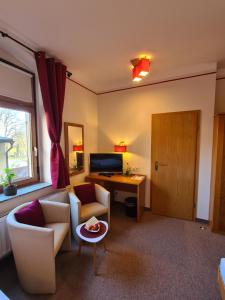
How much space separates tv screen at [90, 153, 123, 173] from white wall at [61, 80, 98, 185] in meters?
0.16

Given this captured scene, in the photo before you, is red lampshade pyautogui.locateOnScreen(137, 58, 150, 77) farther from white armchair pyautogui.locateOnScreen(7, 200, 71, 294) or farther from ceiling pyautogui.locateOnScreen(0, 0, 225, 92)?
white armchair pyautogui.locateOnScreen(7, 200, 71, 294)

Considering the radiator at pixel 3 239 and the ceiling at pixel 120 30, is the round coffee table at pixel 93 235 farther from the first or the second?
the ceiling at pixel 120 30

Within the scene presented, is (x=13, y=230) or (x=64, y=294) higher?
(x=13, y=230)

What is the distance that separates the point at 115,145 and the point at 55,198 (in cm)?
168

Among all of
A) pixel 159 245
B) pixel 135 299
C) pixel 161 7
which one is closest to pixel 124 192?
pixel 159 245

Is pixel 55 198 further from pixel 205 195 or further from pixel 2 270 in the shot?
pixel 205 195

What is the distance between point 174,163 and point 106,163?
4.43ft

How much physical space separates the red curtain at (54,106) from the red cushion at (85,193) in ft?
1.03

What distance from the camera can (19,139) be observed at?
225 centimetres

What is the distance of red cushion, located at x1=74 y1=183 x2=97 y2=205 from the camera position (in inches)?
104

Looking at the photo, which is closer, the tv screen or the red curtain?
the red curtain

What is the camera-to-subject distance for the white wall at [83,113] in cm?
283

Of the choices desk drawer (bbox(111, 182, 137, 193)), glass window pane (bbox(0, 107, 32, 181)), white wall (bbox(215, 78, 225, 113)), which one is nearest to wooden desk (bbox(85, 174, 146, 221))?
desk drawer (bbox(111, 182, 137, 193))

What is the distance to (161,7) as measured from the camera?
4.63ft
